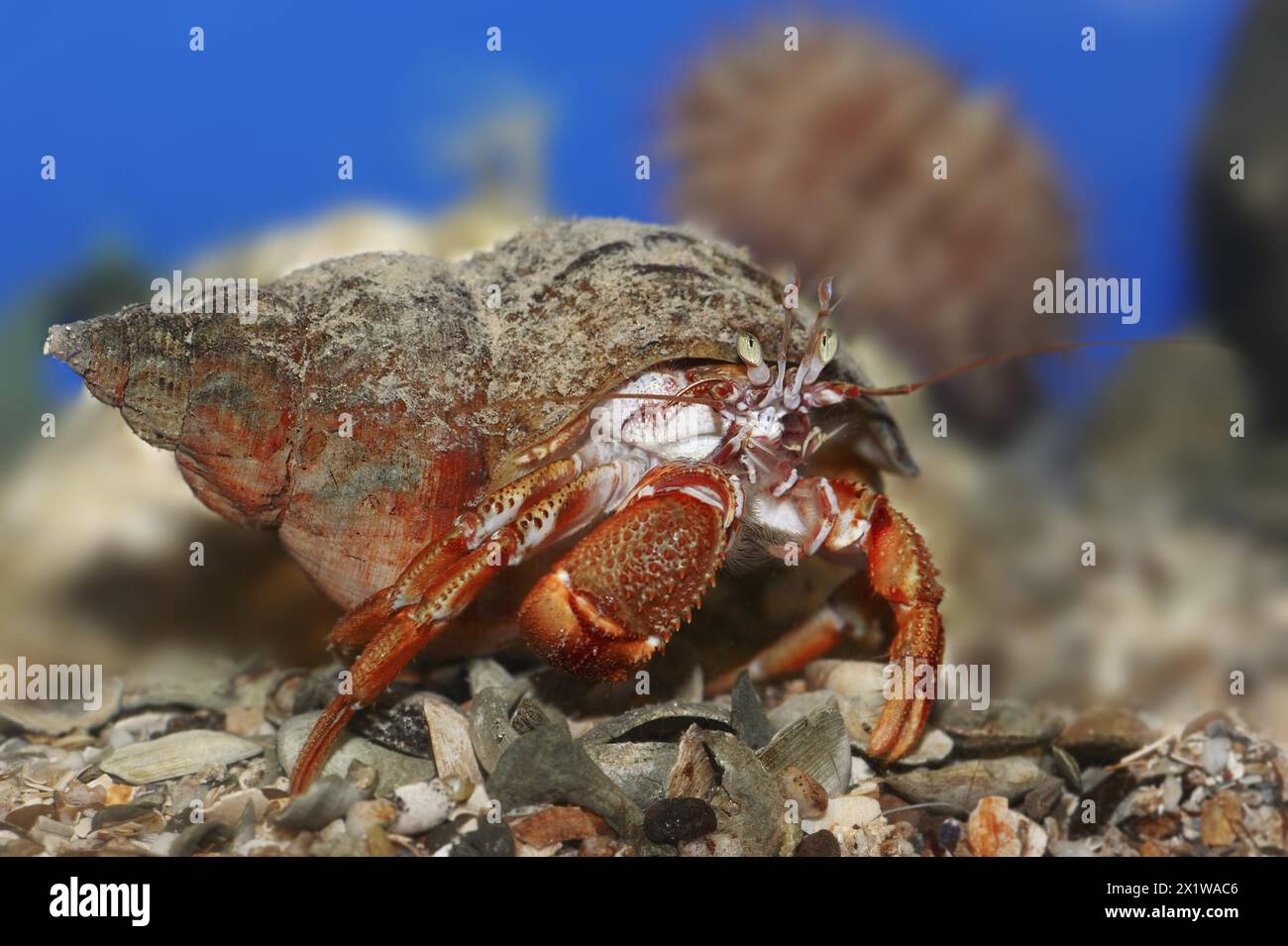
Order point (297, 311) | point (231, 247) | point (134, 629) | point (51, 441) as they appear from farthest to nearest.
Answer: point (231, 247), point (51, 441), point (134, 629), point (297, 311)

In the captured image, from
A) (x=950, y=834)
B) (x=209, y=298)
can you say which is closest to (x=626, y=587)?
(x=950, y=834)

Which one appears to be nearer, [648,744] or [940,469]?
[648,744]
